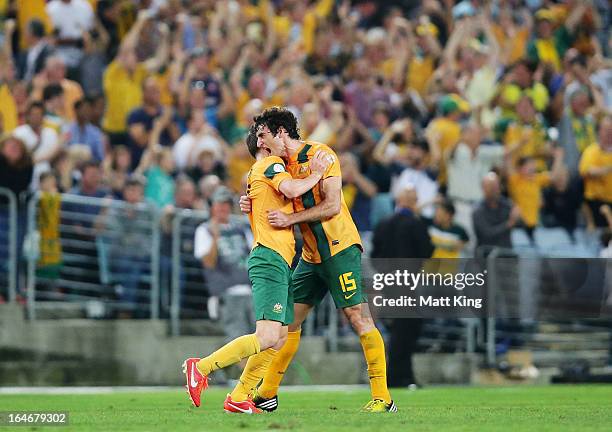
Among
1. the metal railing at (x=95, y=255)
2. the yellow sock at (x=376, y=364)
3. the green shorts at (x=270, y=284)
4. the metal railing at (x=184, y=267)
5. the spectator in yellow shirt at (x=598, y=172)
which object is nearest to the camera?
the green shorts at (x=270, y=284)

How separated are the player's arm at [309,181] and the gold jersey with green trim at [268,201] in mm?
84

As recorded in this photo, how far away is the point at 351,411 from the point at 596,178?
9708mm

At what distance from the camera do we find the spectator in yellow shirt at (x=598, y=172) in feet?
68.3

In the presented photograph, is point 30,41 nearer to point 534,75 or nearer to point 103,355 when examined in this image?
point 103,355

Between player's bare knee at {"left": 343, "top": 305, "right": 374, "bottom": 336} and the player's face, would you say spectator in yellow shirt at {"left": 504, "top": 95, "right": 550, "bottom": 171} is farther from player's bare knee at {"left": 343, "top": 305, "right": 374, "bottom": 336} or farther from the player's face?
the player's face

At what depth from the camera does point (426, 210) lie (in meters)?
20.4

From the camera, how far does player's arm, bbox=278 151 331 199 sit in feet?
36.6

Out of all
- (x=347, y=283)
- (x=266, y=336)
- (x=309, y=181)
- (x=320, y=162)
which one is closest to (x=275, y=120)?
(x=320, y=162)

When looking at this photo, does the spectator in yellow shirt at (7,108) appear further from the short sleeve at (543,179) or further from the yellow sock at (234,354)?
the yellow sock at (234,354)

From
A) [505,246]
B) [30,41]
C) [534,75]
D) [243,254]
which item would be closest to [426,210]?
[505,246]

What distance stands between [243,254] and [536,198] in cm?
463

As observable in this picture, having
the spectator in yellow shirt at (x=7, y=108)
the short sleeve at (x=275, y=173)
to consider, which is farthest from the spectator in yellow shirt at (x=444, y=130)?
the short sleeve at (x=275, y=173)

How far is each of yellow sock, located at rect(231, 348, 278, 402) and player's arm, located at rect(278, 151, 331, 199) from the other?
124cm

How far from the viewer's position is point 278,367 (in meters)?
12.0
